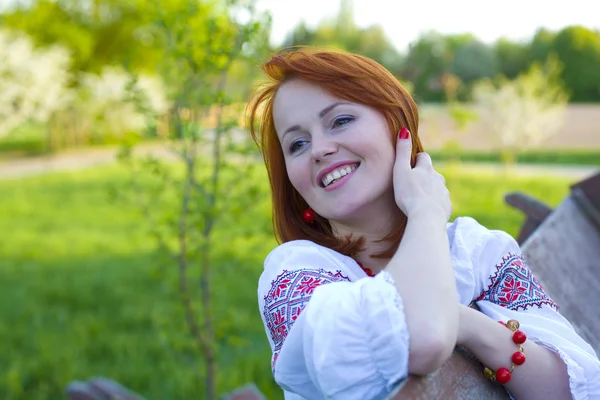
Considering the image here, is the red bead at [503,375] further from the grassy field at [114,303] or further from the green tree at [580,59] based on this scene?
the green tree at [580,59]

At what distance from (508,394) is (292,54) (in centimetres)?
82

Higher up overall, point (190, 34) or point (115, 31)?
point (190, 34)

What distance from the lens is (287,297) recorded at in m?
1.32

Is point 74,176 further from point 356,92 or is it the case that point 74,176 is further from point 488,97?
point 356,92

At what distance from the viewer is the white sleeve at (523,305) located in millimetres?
1409

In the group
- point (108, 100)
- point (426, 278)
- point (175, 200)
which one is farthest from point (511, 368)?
point (108, 100)

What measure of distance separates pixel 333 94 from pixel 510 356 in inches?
24.0

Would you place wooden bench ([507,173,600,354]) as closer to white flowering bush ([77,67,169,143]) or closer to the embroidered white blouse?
the embroidered white blouse

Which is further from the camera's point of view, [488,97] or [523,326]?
[488,97]

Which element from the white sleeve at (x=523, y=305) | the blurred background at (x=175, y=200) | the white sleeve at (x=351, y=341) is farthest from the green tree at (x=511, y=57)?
the white sleeve at (x=351, y=341)

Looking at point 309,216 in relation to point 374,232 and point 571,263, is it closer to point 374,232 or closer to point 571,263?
point 374,232

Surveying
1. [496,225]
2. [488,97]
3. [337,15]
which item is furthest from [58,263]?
[488,97]

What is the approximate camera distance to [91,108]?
22.2 meters

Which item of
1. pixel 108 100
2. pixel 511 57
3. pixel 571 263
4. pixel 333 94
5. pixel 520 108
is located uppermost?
pixel 333 94
